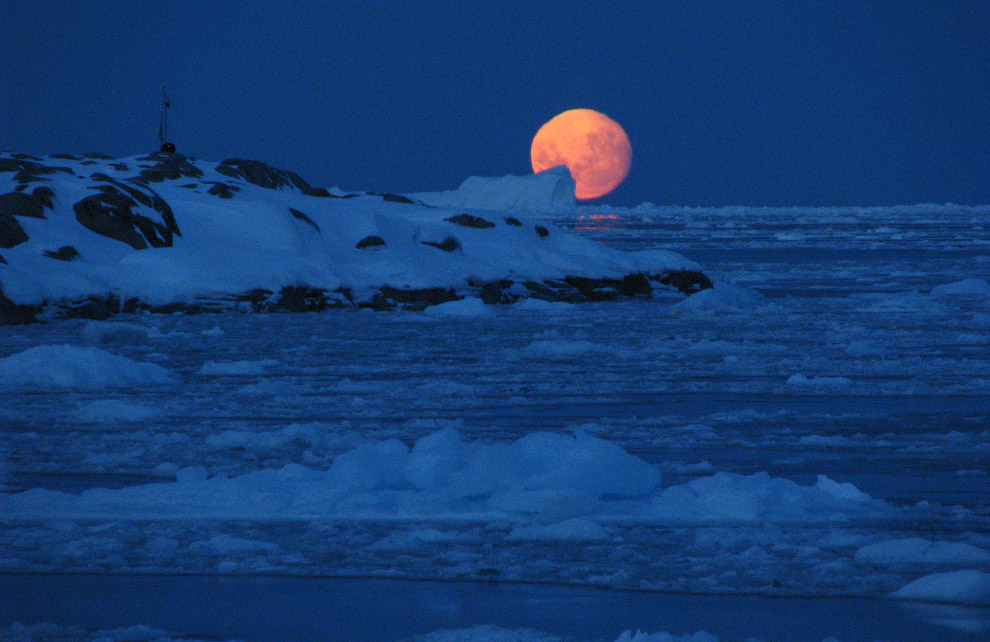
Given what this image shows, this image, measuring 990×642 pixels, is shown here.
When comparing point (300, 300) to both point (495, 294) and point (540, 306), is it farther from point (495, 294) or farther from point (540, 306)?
point (540, 306)

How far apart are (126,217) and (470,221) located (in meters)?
6.76

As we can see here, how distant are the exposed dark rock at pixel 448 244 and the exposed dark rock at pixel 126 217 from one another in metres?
4.73

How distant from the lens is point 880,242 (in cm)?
4478

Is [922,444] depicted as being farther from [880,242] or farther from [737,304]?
[880,242]

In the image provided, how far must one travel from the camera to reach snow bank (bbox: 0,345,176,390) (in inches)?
352

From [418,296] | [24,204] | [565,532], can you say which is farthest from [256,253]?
[565,532]

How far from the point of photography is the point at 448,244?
779 inches

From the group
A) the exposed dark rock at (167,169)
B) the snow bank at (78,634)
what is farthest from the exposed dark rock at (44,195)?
the snow bank at (78,634)

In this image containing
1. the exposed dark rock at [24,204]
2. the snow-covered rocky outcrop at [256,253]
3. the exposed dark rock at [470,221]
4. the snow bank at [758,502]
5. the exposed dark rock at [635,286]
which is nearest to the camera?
the snow bank at [758,502]

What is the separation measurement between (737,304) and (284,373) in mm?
8391

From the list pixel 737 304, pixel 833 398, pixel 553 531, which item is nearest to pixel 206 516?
pixel 553 531

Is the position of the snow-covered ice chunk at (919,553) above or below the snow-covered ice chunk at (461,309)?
below

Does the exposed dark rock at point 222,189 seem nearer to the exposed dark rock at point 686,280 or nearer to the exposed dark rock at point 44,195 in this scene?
the exposed dark rock at point 44,195

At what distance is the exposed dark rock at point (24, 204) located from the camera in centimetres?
1716
